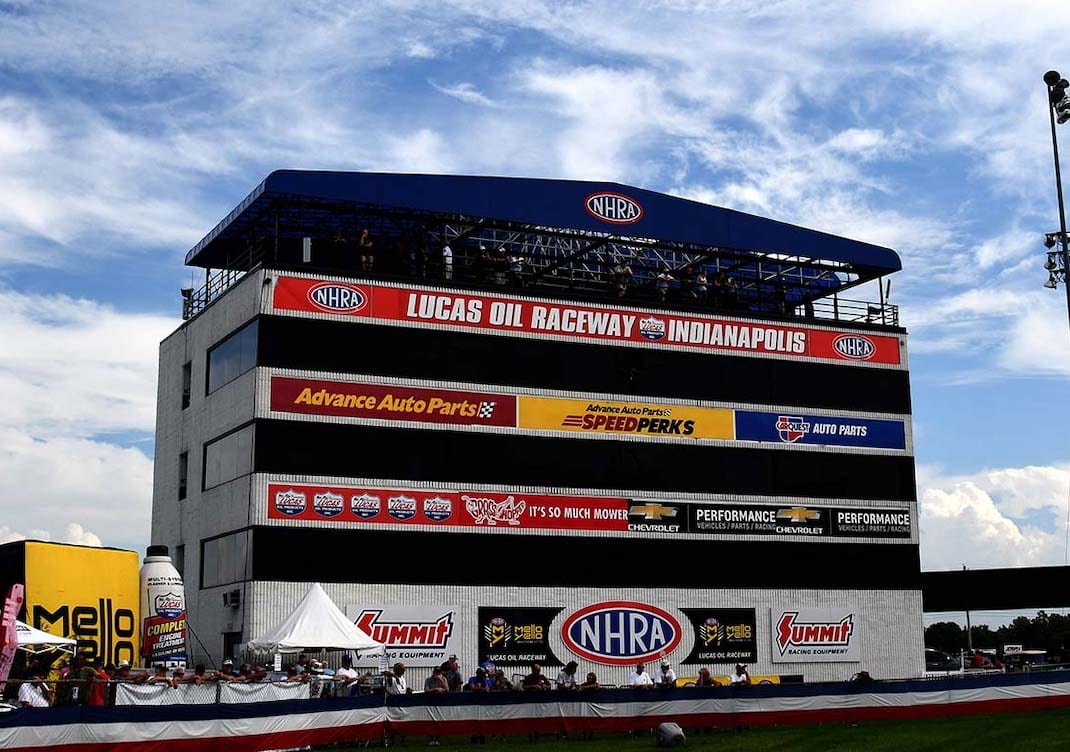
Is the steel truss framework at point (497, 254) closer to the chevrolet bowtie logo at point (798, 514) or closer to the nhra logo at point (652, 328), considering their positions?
the nhra logo at point (652, 328)

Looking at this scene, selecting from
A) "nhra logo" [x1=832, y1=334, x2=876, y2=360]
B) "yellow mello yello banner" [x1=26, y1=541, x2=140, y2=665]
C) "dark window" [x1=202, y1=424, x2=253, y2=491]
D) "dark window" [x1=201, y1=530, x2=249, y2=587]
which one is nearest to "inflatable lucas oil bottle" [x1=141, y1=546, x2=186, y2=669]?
"yellow mello yello banner" [x1=26, y1=541, x2=140, y2=665]

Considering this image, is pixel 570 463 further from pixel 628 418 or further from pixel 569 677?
pixel 569 677

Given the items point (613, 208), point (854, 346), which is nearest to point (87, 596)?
point (613, 208)

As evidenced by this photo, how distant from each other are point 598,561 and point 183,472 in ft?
46.7

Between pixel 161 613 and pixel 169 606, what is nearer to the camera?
pixel 161 613

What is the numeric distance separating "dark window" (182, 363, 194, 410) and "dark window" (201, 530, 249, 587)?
579 centimetres

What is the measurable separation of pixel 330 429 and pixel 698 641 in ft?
45.4

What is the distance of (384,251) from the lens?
4312 cm

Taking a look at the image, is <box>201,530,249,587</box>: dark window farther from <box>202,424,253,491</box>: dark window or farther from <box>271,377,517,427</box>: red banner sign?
<box>271,377,517,427</box>: red banner sign

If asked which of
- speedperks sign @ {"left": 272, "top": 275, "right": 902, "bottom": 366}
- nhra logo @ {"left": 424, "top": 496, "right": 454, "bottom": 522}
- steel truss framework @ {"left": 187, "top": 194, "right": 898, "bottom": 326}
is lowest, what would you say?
nhra logo @ {"left": 424, "top": 496, "right": 454, "bottom": 522}

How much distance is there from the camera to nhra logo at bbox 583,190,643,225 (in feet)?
143

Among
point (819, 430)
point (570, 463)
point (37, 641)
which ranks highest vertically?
point (819, 430)

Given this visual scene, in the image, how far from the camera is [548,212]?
42.6 meters

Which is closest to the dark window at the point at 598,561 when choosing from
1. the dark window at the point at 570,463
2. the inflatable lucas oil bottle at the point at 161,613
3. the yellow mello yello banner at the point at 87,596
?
the dark window at the point at 570,463
